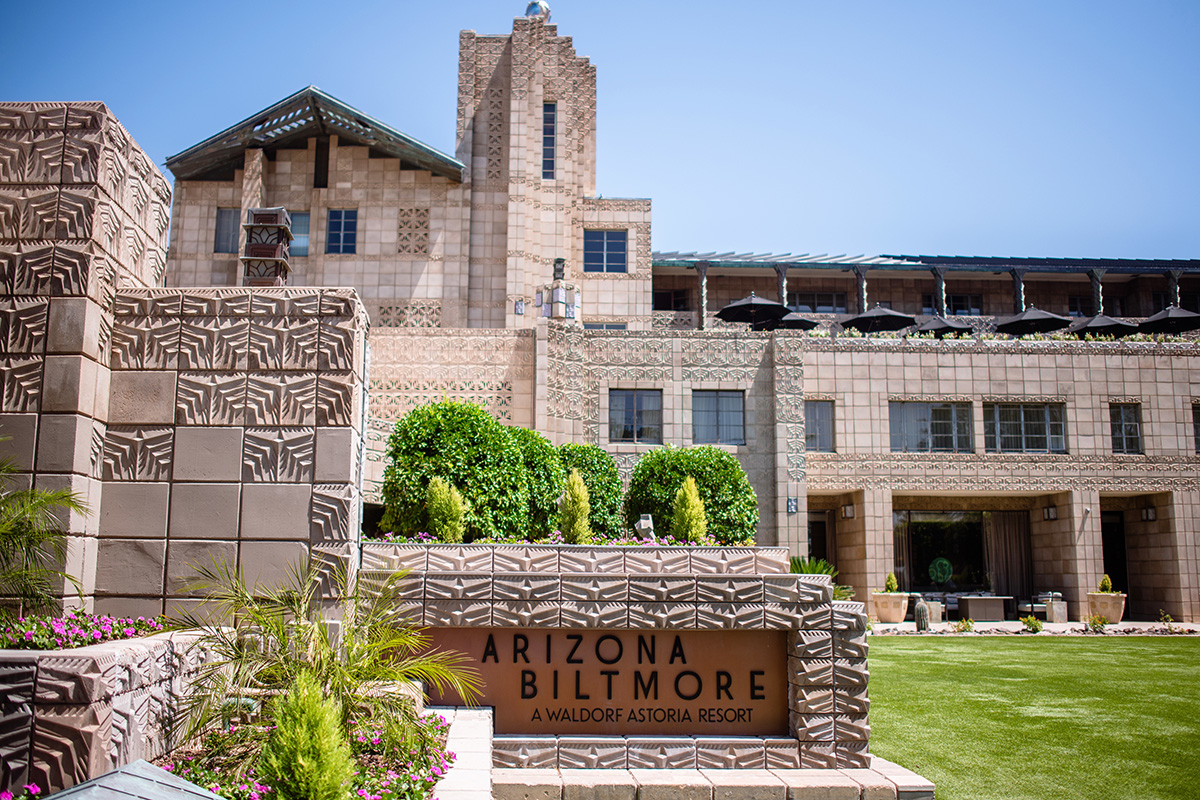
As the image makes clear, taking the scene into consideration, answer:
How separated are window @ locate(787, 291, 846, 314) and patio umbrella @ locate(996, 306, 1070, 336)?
25.0 ft

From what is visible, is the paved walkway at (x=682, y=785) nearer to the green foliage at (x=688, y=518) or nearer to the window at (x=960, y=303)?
the green foliage at (x=688, y=518)

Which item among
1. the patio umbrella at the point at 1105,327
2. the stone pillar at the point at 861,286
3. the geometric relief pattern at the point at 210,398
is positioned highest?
the stone pillar at the point at 861,286

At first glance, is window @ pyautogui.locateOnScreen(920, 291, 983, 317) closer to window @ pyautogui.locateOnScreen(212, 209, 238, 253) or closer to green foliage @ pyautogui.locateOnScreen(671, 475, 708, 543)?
green foliage @ pyautogui.locateOnScreen(671, 475, 708, 543)

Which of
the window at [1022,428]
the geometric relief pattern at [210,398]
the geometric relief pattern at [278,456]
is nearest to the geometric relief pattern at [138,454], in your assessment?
the geometric relief pattern at [210,398]

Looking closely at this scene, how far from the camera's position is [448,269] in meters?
29.7

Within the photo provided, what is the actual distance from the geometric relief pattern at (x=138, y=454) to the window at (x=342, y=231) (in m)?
21.4

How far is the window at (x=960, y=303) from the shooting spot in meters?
36.8

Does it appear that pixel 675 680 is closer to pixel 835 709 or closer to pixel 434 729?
pixel 835 709

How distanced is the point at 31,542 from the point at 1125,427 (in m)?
28.1

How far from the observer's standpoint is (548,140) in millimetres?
30734

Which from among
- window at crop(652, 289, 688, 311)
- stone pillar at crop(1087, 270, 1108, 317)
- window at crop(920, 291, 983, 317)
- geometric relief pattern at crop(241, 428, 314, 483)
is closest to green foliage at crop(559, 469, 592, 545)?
geometric relief pattern at crop(241, 428, 314, 483)

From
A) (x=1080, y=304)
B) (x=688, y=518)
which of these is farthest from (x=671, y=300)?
(x=688, y=518)

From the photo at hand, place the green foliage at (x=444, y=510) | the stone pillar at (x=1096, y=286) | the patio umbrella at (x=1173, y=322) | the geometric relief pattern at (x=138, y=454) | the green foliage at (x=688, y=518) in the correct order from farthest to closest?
the stone pillar at (x=1096, y=286) < the patio umbrella at (x=1173, y=322) < the green foliage at (x=688, y=518) < the green foliage at (x=444, y=510) < the geometric relief pattern at (x=138, y=454)

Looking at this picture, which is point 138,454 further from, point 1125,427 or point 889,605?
point 1125,427
